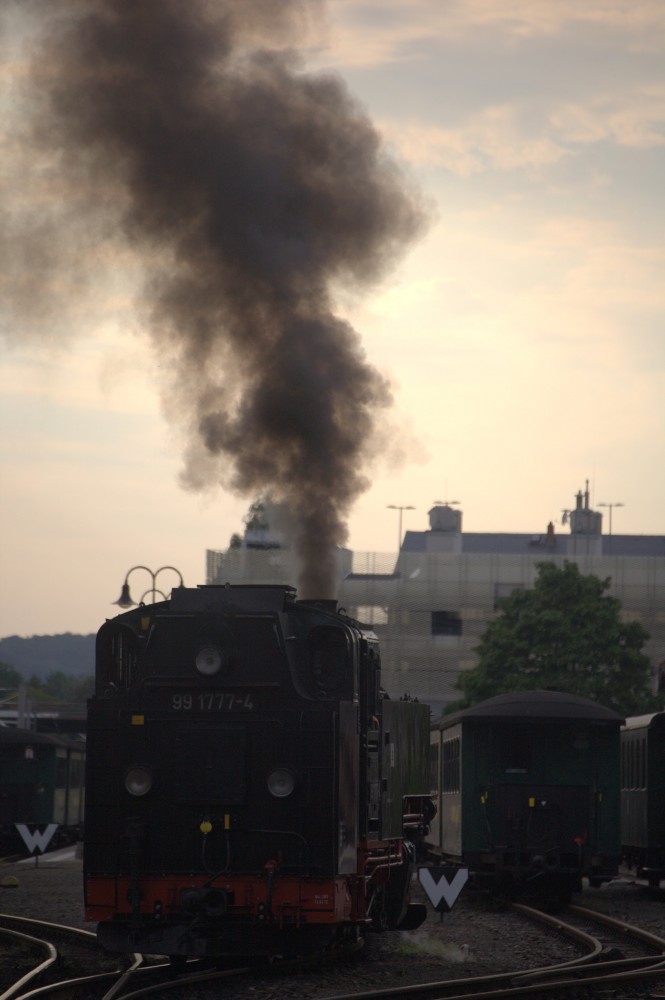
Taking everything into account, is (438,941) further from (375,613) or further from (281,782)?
(375,613)

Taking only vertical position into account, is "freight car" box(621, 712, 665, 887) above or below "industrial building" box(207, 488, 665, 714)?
below

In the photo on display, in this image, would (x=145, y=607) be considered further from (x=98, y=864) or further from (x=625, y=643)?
(x=625, y=643)

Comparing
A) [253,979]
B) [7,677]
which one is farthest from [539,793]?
[7,677]

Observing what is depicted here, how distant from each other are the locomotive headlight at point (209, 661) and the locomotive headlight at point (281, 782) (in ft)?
3.49

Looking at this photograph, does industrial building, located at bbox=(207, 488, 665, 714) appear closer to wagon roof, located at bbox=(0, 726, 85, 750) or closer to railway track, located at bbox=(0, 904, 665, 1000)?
wagon roof, located at bbox=(0, 726, 85, 750)

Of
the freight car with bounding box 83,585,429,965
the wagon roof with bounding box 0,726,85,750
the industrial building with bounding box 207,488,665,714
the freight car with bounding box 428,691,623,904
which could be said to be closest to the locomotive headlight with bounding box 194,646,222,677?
the freight car with bounding box 83,585,429,965

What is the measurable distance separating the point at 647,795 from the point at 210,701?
1447 centimetres

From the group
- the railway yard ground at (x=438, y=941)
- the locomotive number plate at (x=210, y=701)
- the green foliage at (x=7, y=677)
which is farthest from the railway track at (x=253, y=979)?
the green foliage at (x=7, y=677)

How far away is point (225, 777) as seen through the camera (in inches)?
529

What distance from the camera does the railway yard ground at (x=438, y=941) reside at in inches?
542

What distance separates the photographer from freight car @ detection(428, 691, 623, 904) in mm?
23234

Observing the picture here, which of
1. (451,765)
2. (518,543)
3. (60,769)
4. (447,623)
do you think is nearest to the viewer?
(451,765)

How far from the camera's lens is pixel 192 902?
13.1 m

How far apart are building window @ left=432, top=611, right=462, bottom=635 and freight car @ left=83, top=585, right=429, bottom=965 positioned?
7044 cm
